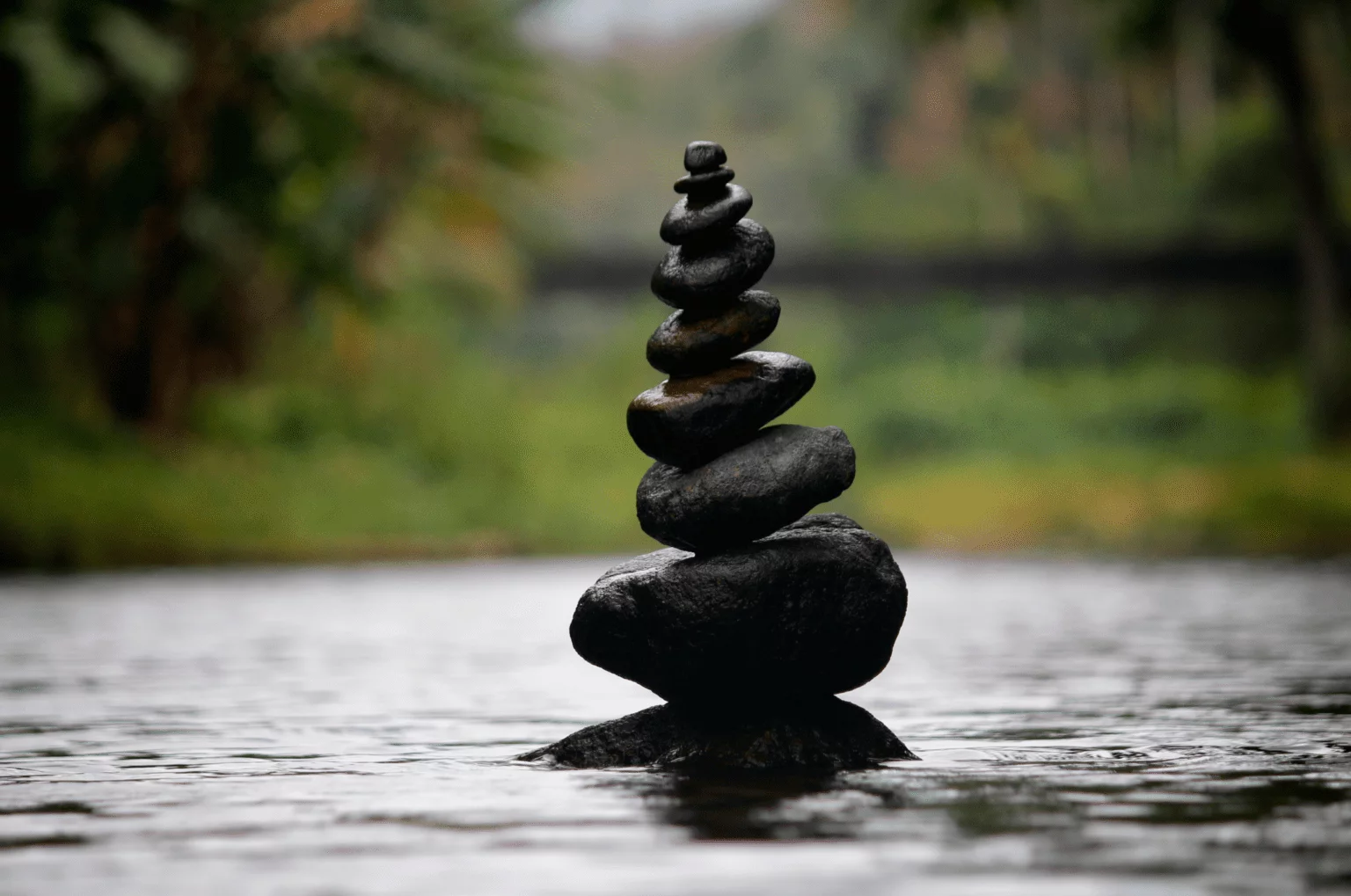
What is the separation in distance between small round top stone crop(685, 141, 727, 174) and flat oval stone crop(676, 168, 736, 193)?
27 millimetres

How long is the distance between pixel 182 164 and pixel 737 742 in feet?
80.2

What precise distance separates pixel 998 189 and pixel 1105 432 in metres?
14.6

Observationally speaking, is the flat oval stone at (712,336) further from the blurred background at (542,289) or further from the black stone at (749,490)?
the blurred background at (542,289)

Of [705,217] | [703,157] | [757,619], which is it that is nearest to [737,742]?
[757,619]

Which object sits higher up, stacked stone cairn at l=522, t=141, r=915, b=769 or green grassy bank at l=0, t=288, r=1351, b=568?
green grassy bank at l=0, t=288, r=1351, b=568

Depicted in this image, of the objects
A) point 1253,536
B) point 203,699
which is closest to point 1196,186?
point 1253,536

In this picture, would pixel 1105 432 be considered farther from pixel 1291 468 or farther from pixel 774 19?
pixel 774 19

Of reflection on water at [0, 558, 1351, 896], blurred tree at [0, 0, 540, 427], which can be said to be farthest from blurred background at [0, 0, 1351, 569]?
reflection on water at [0, 558, 1351, 896]

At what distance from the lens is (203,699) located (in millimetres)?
12648

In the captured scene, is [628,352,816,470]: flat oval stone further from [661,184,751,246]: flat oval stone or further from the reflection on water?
the reflection on water

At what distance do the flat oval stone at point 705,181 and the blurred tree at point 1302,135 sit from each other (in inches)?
1119

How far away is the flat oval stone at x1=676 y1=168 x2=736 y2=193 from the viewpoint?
31.4 ft

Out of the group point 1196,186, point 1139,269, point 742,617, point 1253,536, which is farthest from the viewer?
point 1196,186

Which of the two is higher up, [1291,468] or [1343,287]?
[1343,287]
